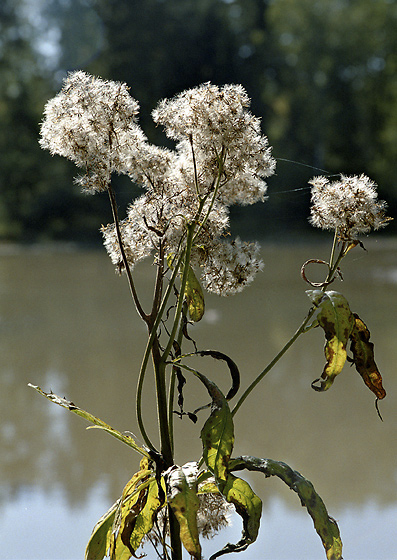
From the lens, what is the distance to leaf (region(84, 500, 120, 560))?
694 millimetres

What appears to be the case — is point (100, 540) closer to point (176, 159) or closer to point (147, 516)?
point (147, 516)

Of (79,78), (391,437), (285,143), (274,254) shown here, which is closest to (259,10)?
(285,143)

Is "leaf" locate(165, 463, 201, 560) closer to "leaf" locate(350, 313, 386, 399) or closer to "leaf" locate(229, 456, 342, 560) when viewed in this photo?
"leaf" locate(229, 456, 342, 560)

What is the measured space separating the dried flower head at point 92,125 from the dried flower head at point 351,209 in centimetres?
22

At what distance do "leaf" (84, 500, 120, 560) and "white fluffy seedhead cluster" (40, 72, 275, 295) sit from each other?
0.28 metres

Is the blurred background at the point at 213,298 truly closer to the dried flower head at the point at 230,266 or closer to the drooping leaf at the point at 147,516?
the dried flower head at the point at 230,266

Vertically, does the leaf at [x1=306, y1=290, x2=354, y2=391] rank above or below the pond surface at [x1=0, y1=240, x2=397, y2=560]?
below

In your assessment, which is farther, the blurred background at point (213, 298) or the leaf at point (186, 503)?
the blurred background at point (213, 298)

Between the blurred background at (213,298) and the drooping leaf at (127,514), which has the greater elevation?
the blurred background at (213,298)

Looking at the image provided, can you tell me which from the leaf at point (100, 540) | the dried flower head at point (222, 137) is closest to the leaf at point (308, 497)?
the leaf at point (100, 540)

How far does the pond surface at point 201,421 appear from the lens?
1219mm

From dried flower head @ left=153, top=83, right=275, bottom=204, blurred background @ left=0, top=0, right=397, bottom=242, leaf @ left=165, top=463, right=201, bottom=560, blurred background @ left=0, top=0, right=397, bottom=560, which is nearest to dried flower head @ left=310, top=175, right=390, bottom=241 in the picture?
dried flower head @ left=153, top=83, right=275, bottom=204

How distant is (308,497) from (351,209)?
292 mm

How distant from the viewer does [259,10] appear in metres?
6.97
